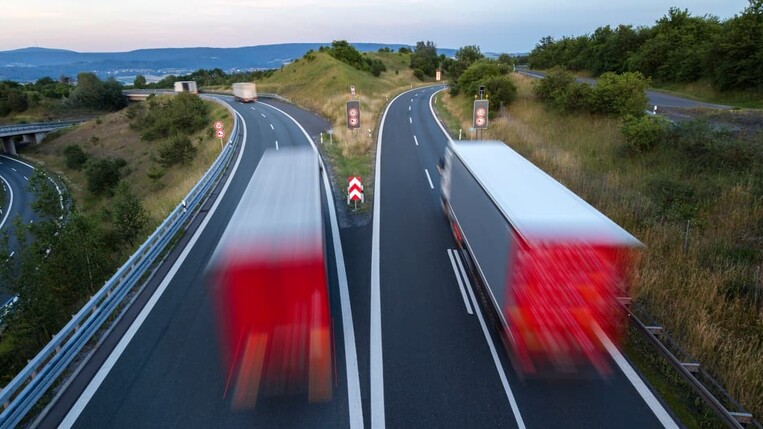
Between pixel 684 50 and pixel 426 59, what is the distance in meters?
69.4

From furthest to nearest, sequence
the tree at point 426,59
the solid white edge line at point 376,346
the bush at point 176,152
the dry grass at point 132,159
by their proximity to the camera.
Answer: the tree at point 426,59
the bush at point 176,152
the dry grass at point 132,159
the solid white edge line at point 376,346

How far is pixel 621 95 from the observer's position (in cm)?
2464

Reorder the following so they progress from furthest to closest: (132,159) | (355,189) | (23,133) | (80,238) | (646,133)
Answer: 1. (23,133)
2. (132,159)
3. (646,133)
4. (355,189)
5. (80,238)

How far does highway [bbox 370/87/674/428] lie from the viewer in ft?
22.4

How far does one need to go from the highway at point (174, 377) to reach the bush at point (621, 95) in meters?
20.6

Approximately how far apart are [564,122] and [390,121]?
13.6 meters

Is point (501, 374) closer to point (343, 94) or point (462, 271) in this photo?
point (462, 271)

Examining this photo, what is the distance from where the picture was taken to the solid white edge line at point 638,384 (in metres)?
6.68

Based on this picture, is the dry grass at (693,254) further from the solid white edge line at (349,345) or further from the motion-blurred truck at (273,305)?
the motion-blurred truck at (273,305)

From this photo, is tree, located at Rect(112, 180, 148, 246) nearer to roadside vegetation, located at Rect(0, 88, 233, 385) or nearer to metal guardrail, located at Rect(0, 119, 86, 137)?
roadside vegetation, located at Rect(0, 88, 233, 385)

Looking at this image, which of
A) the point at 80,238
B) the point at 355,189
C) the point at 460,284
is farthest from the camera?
the point at 355,189

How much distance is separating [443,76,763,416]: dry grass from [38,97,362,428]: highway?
6.24 meters

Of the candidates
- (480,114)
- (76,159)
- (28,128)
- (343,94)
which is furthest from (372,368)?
(28,128)

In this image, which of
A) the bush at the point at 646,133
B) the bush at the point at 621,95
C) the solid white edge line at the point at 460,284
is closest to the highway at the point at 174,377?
the solid white edge line at the point at 460,284
